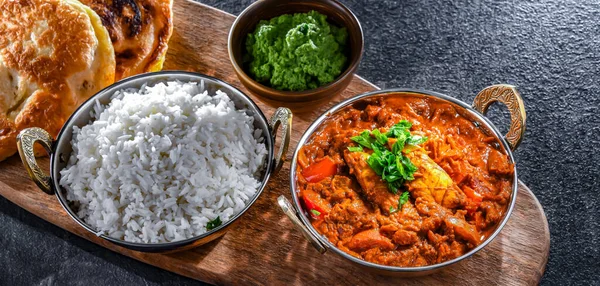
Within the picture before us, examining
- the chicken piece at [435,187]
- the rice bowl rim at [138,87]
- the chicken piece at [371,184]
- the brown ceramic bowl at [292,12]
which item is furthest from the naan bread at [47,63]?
the chicken piece at [435,187]

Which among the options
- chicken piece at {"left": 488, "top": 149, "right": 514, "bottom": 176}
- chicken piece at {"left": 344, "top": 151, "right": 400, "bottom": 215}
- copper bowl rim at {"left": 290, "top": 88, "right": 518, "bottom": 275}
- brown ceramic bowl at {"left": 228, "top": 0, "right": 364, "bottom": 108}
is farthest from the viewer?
brown ceramic bowl at {"left": 228, "top": 0, "right": 364, "bottom": 108}

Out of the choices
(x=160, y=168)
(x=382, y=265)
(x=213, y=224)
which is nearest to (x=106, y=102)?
(x=160, y=168)

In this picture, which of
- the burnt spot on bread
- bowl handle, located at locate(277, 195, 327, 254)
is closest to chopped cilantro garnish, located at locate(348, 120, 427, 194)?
bowl handle, located at locate(277, 195, 327, 254)

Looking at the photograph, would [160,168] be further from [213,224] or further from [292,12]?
[292,12]

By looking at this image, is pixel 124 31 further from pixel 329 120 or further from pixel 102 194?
pixel 329 120

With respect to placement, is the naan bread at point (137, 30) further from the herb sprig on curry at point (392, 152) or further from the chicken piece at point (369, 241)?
the chicken piece at point (369, 241)

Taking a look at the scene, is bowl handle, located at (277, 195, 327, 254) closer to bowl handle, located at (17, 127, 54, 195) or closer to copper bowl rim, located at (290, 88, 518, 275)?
copper bowl rim, located at (290, 88, 518, 275)
